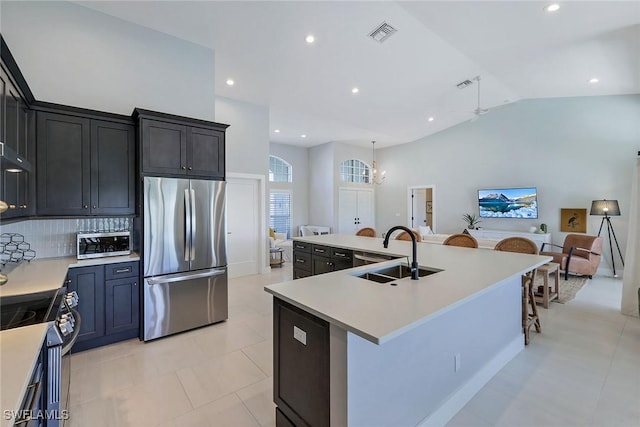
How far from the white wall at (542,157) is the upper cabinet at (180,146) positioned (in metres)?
7.12

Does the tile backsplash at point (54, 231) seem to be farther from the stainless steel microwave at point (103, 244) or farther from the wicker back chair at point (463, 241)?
the wicker back chair at point (463, 241)

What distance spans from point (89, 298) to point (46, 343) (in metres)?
1.78

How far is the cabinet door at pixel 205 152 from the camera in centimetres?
332

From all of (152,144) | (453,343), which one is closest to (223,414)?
(453,343)

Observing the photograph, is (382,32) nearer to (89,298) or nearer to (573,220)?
(89,298)

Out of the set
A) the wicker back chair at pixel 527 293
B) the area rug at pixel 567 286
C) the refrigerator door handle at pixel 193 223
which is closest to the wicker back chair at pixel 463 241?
the wicker back chair at pixel 527 293

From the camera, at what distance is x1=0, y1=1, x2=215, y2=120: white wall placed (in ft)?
9.70

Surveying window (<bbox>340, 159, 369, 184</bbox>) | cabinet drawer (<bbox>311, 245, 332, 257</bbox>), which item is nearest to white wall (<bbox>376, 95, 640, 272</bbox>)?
window (<bbox>340, 159, 369, 184</bbox>)

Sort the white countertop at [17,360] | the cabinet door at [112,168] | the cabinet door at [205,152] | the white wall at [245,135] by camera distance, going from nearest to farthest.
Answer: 1. the white countertop at [17,360]
2. the cabinet door at [112,168]
3. the cabinet door at [205,152]
4. the white wall at [245,135]

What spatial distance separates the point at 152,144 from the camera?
10.0ft

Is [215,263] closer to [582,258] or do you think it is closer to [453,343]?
[453,343]

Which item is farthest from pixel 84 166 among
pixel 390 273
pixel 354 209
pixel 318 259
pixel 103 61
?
pixel 354 209

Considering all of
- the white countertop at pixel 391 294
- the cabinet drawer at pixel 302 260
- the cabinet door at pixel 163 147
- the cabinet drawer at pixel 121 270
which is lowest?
the cabinet drawer at pixel 302 260

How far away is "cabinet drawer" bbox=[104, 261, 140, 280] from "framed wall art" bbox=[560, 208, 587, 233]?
8270 mm
